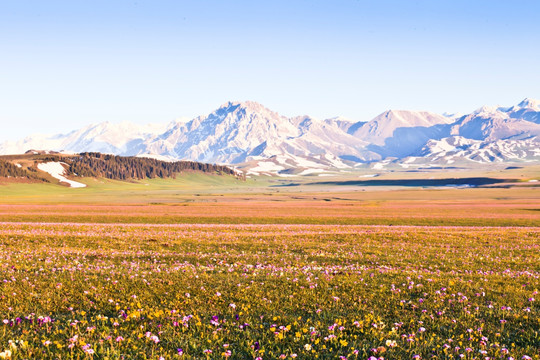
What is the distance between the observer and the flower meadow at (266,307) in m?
9.07

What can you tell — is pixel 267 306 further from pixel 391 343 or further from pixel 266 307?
pixel 391 343

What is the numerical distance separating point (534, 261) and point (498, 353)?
1755 centimetres

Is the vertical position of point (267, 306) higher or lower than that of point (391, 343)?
lower

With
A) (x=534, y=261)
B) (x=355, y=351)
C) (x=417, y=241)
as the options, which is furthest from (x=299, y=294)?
(x=417, y=241)

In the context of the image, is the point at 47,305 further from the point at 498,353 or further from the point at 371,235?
the point at 371,235

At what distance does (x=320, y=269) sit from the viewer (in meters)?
19.0

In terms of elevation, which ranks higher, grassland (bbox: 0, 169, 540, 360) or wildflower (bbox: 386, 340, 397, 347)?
wildflower (bbox: 386, 340, 397, 347)

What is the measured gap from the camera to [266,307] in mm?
12281

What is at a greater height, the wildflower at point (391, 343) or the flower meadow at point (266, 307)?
the wildflower at point (391, 343)

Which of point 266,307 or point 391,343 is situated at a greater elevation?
point 391,343

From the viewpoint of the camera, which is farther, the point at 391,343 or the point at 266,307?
the point at 266,307

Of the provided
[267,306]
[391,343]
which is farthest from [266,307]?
[391,343]

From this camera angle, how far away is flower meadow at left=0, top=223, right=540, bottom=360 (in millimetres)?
9070

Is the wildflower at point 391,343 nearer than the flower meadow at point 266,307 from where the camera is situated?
Yes
